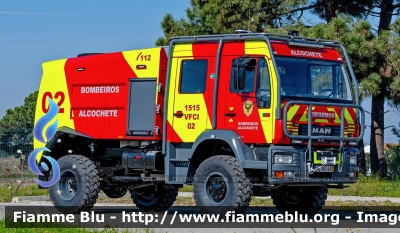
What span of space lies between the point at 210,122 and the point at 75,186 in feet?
11.8

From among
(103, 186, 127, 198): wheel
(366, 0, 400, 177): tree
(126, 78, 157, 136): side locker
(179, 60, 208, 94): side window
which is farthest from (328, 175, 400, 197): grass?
(179, 60, 208, 94): side window

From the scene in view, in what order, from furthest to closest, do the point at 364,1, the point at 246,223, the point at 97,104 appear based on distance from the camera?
the point at 364,1, the point at 97,104, the point at 246,223

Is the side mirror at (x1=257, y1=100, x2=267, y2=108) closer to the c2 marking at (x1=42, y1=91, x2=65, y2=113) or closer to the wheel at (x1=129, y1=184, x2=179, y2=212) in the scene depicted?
the wheel at (x1=129, y1=184, x2=179, y2=212)

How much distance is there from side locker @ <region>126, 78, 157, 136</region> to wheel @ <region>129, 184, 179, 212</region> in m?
1.83

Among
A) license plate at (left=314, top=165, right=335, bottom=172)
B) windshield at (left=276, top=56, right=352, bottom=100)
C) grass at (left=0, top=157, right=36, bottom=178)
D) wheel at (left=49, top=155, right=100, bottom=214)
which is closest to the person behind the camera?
license plate at (left=314, top=165, right=335, bottom=172)

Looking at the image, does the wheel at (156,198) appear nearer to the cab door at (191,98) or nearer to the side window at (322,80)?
the cab door at (191,98)

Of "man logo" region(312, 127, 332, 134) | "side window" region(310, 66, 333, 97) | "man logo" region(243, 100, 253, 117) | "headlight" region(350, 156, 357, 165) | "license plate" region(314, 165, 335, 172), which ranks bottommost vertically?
"license plate" region(314, 165, 335, 172)

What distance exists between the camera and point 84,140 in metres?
18.9

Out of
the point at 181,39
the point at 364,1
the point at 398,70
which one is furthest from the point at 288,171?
the point at 364,1

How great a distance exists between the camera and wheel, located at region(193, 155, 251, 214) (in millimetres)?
15242

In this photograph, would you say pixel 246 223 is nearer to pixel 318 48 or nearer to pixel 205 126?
pixel 205 126

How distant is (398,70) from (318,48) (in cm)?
1091

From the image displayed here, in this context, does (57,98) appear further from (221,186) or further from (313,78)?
(313,78)

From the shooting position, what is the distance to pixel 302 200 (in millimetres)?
17422
